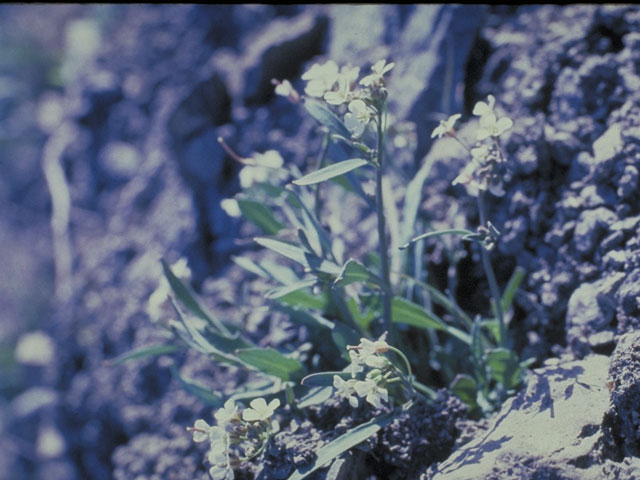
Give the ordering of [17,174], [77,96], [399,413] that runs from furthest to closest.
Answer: [17,174], [77,96], [399,413]

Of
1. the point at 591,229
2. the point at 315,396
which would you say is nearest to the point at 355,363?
the point at 315,396

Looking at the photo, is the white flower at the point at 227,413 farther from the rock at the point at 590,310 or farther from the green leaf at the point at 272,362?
the rock at the point at 590,310

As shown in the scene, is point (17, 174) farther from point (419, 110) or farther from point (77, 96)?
point (419, 110)

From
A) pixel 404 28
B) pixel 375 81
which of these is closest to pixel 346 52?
pixel 404 28

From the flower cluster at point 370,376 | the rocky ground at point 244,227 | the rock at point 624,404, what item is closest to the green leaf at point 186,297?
the rocky ground at point 244,227

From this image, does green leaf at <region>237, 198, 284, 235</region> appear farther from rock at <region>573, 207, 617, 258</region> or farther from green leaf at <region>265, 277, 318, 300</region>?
rock at <region>573, 207, 617, 258</region>

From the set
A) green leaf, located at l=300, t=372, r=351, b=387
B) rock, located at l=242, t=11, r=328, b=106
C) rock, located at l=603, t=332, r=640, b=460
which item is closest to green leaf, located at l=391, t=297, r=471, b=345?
green leaf, located at l=300, t=372, r=351, b=387

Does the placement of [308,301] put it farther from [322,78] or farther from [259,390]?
[322,78]
